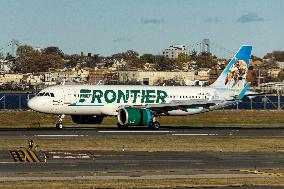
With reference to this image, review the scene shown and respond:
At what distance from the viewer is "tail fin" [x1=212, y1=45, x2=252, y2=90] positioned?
79.7m

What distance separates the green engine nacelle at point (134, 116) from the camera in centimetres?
6694

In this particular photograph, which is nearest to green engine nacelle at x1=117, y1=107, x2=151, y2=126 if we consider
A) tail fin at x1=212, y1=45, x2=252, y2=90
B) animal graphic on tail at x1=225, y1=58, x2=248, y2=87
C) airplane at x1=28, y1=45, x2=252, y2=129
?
airplane at x1=28, y1=45, x2=252, y2=129

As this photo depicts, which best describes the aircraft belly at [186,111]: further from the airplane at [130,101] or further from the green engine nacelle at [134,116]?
the green engine nacelle at [134,116]

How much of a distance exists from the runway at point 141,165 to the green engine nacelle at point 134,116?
2232 centimetres

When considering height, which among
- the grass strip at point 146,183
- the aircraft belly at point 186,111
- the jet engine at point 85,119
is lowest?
the grass strip at point 146,183

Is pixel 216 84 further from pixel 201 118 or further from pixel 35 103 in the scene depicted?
pixel 35 103

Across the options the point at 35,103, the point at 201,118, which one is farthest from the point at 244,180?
the point at 201,118

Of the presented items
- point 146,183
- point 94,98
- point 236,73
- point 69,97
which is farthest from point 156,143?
point 236,73

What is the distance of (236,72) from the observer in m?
80.5

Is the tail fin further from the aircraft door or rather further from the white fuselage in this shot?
the aircraft door

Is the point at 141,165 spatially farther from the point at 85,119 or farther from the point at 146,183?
the point at 85,119

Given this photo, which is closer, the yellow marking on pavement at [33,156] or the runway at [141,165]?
the runway at [141,165]

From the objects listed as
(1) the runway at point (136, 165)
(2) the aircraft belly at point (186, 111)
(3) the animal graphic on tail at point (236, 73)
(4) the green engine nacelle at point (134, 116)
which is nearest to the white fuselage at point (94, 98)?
(2) the aircraft belly at point (186, 111)

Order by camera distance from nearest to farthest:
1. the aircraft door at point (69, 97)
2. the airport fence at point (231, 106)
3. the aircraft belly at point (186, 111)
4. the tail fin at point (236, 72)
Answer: the aircraft door at point (69, 97) → the aircraft belly at point (186, 111) → the tail fin at point (236, 72) → the airport fence at point (231, 106)
